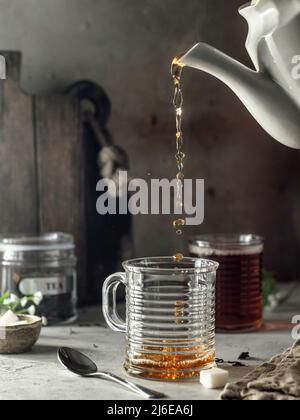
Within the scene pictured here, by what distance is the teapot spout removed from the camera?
1117 mm

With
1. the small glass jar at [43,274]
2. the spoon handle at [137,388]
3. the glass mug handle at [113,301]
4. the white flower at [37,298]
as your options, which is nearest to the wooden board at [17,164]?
the small glass jar at [43,274]

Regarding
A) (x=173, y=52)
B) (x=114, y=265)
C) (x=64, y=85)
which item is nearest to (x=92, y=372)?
(x=114, y=265)

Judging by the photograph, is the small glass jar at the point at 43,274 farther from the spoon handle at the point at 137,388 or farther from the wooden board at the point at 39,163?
the spoon handle at the point at 137,388

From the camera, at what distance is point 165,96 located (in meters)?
1.71

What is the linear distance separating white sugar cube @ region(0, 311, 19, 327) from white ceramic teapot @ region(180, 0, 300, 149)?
44cm

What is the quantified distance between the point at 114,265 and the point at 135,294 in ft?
1.93

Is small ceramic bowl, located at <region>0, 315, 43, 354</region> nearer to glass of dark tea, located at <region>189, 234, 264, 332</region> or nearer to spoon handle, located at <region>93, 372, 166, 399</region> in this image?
spoon handle, located at <region>93, 372, 166, 399</region>

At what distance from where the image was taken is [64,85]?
1620mm

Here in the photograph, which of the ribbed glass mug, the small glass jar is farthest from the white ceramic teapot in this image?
the small glass jar

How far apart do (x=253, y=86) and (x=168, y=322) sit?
0.34 metres

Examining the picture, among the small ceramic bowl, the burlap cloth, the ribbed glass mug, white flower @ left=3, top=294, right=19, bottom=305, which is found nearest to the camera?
the burlap cloth

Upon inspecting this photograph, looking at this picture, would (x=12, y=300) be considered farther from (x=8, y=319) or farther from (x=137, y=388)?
(x=137, y=388)

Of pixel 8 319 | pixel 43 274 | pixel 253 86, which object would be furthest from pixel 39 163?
pixel 253 86

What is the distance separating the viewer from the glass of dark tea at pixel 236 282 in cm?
134
